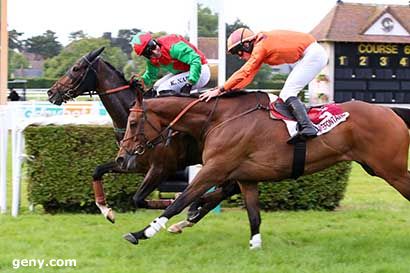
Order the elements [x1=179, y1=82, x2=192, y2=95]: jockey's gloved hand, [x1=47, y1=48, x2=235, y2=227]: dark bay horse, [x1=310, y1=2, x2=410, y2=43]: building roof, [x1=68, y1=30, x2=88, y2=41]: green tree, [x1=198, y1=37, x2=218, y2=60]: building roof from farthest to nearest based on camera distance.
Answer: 1. [x1=68, y1=30, x2=88, y2=41]: green tree
2. [x1=310, y1=2, x2=410, y2=43]: building roof
3. [x1=198, y1=37, x2=218, y2=60]: building roof
4. [x1=179, y1=82, x2=192, y2=95]: jockey's gloved hand
5. [x1=47, y1=48, x2=235, y2=227]: dark bay horse

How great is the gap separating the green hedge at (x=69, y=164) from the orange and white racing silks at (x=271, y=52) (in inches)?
88.0

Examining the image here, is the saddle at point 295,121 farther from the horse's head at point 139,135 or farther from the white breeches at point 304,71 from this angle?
the horse's head at point 139,135

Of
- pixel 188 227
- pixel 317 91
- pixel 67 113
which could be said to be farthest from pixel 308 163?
pixel 317 91

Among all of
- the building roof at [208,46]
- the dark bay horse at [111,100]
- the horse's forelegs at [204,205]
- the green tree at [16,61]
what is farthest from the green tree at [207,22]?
the green tree at [16,61]

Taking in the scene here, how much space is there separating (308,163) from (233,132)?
67 centimetres

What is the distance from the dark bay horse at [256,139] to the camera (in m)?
5.79

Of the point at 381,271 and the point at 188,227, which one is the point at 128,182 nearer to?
the point at 188,227

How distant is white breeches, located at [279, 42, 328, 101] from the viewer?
6.02m

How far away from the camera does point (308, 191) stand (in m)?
7.95

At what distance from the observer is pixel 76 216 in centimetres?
742

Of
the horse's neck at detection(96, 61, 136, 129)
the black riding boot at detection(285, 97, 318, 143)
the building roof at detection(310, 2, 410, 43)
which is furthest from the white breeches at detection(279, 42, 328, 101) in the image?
the building roof at detection(310, 2, 410, 43)

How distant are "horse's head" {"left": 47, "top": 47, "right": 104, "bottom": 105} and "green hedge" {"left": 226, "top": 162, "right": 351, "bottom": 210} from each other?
217cm

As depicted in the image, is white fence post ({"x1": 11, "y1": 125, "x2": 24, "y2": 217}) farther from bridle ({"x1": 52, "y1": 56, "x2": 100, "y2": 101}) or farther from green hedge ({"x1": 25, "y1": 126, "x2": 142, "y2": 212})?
bridle ({"x1": 52, "y1": 56, "x2": 100, "y2": 101})

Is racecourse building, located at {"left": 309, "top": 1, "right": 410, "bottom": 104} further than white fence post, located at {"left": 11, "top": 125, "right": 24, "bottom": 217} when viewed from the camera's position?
Yes
